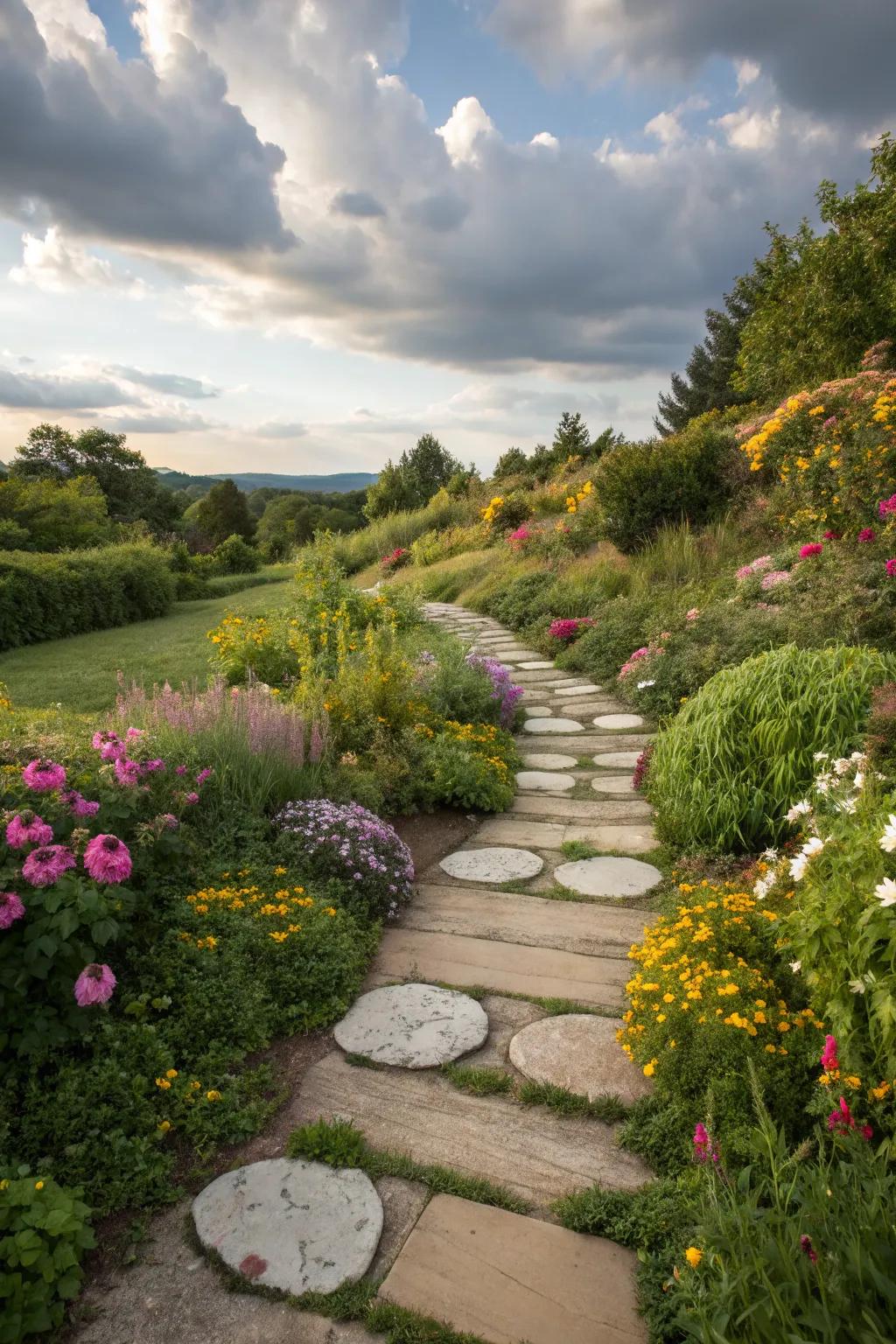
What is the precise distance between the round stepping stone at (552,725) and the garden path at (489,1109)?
1465 millimetres

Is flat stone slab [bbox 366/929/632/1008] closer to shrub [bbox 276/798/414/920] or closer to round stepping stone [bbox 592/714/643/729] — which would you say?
shrub [bbox 276/798/414/920]

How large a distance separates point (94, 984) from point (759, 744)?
9.34ft

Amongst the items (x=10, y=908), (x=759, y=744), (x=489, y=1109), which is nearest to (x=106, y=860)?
(x=10, y=908)

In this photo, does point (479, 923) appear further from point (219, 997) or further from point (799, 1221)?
point (799, 1221)

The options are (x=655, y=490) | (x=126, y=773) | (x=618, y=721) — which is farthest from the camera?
(x=655, y=490)

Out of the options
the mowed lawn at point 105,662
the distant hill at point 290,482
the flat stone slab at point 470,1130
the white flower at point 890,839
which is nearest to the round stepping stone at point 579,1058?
the flat stone slab at point 470,1130

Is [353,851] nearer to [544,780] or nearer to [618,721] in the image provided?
[544,780]

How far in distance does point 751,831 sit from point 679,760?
17.9 inches

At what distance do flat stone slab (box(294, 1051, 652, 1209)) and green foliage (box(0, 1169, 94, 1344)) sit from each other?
569 mm

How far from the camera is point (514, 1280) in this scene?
1511 mm

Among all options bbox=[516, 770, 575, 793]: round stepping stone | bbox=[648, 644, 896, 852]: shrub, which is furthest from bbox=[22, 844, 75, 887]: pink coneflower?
bbox=[516, 770, 575, 793]: round stepping stone

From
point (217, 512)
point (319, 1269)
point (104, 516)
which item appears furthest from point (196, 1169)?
point (217, 512)

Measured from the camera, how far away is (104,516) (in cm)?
2227

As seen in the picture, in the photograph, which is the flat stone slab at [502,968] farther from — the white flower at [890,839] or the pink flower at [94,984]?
the white flower at [890,839]
